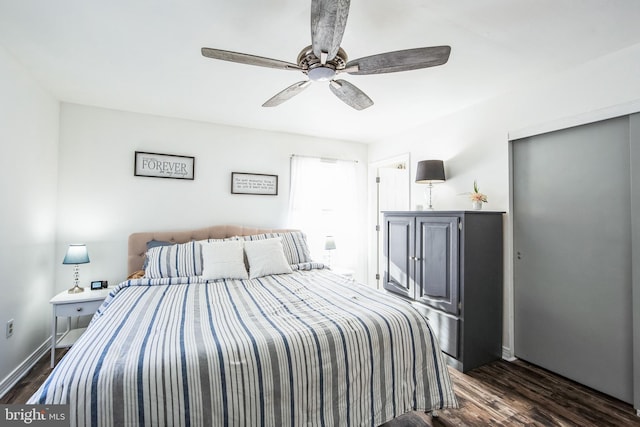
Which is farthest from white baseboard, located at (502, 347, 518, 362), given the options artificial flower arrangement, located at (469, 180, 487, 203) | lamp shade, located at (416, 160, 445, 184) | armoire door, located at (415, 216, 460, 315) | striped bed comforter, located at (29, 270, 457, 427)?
lamp shade, located at (416, 160, 445, 184)

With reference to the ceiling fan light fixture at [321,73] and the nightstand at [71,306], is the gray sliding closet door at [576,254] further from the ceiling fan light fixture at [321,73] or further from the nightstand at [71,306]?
the nightstand at [71,306]

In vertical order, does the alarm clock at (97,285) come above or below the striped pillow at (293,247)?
below

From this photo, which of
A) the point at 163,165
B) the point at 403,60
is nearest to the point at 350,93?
the point at 403,60

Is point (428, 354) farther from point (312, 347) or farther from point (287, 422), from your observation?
point (287, 422)

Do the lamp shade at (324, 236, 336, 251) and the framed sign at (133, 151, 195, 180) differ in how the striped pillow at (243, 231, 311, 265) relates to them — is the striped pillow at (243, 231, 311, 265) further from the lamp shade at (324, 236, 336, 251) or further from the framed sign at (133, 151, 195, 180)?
the framed sign at (133, 151, 195, 180)

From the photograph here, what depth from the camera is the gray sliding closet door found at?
6.68 ft

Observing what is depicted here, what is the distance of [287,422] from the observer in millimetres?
1312

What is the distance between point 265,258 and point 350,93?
1767 millimetres

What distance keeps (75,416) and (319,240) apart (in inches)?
131

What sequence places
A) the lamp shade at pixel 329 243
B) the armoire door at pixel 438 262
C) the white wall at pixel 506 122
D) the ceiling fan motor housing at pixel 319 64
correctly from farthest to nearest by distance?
1. the lamp shade at pixel 329 243
2. the armoire door at pixel 438 262
3. the white wall at pixel 506 122
4. the ceiling fan motor housing at pixel 319 64

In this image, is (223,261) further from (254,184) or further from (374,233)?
(374,233)

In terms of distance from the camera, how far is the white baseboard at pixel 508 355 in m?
2.63

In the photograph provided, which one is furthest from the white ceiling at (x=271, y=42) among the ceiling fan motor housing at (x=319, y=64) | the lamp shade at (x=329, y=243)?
the lamp shade at (x=329, y=243)

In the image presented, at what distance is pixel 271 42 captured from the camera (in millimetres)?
1893
